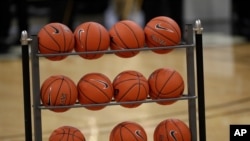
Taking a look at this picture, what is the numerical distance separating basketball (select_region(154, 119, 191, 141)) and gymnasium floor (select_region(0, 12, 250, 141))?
3.56ft

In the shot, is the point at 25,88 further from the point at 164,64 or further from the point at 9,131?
the point at 164,64

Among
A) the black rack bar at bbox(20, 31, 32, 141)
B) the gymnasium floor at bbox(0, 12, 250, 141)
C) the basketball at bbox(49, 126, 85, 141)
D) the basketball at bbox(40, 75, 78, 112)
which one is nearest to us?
the black rack bar at bbox(20, 31, 32, 141)

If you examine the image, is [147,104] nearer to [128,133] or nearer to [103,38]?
[128,133]

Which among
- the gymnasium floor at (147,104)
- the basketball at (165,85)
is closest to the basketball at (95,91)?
the basketball at (165,85)

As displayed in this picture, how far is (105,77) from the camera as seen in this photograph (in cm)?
456

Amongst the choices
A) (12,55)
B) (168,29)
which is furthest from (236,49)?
(168,29)

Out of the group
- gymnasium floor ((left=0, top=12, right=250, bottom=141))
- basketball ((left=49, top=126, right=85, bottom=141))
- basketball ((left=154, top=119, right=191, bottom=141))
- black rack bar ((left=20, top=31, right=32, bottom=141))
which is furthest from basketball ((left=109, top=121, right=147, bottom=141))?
gymnasium floor ((left=0, top=12, right=250, bottom=141))

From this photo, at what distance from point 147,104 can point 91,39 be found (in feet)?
9.67

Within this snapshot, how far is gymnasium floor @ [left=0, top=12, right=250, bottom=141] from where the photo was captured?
6.33 meters

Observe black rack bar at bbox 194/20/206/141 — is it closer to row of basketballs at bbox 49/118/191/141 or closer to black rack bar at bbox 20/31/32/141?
row of basketballs at bbox 49/118/191/141

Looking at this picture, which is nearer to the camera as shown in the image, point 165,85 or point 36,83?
point 36,83

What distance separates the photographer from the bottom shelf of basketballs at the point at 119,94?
14.6 ft

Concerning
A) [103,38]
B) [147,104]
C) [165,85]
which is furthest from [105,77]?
[147,104]

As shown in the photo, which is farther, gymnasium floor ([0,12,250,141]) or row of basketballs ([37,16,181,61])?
gymnasium floor ([0,12,250,141])
